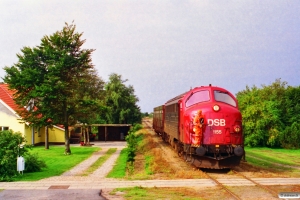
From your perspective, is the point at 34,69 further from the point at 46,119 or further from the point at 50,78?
the point at 46,119

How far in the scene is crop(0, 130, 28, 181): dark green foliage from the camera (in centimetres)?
1602

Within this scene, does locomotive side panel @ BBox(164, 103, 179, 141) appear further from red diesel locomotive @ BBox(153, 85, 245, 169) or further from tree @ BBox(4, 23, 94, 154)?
tree @ BBox(4, 23, 94, 154)

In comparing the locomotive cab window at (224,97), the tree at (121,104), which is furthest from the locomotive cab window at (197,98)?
the tree at (121,104)

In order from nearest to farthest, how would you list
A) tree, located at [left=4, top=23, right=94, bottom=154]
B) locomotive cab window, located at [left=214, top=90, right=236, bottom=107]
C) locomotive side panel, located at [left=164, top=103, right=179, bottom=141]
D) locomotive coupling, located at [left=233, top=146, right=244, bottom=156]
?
locomotive coupling, located at [left=233, top=146, right=244, bottom=156] < locomotive cab window, located at [left=214, top=90, right=236, bottom=107] < locomotive side panel, located at [left=164, top=103, right=179, bottom=141] < tree, located at [left=4, top=23, right=94, bottom=154]

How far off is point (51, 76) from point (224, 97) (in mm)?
14382

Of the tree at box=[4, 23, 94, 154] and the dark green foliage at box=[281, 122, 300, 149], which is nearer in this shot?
the tree at box=[4, 23, 94, 154]

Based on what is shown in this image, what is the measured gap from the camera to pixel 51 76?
2783 centimetres

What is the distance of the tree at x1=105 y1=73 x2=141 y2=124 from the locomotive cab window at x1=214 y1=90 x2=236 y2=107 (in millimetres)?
33072

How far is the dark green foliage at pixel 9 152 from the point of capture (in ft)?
52.5

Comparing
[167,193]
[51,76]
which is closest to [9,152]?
[167,193]

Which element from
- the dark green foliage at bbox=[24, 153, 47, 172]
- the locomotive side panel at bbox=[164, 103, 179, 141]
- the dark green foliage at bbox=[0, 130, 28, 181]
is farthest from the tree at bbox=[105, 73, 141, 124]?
the dark green foliage at bbox=[0, 130, 28, 181]

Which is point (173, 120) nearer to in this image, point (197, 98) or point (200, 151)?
point (197, 98)

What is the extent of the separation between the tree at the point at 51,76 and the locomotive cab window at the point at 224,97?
12732 millimetres

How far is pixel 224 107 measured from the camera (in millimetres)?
17594
